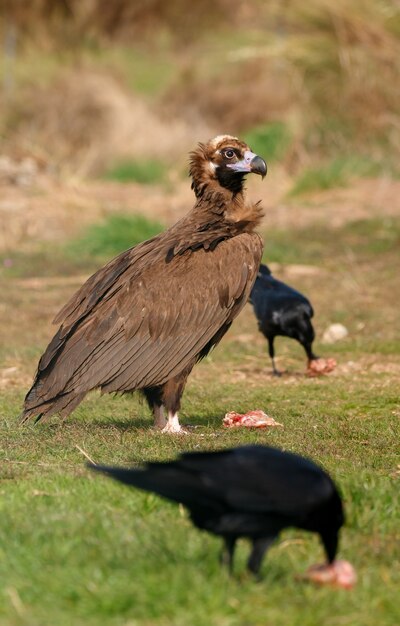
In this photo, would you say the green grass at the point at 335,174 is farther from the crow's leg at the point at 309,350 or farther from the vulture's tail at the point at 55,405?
the vulture's tail at the point at 55,405

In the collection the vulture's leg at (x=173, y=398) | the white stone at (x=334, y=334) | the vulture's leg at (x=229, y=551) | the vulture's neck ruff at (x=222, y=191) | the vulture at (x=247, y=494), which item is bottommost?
the white stone at (x=334, y=334)

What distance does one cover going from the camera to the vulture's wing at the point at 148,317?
7441mm

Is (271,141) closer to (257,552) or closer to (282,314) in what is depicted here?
(282,314)

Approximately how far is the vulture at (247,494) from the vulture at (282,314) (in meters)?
5.28

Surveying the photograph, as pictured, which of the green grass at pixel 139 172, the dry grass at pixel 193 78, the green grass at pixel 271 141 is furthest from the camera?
the green grass at pixel 139 172

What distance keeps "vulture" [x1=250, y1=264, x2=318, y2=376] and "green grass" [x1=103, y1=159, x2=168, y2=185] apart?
37.1ft

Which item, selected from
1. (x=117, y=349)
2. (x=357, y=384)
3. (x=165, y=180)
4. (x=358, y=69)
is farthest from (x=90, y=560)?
(x=165, y=180)

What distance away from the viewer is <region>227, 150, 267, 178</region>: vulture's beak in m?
8.22

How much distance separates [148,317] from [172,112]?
18.0 metres

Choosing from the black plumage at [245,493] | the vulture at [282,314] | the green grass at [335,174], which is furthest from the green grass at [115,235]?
the black plumage at [245,493]

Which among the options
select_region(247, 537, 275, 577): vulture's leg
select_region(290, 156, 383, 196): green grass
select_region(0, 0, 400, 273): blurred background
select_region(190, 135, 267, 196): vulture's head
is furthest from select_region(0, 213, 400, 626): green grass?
select_region(290, 156, 383, 196): green grass

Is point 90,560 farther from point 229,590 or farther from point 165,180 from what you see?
point 165,180

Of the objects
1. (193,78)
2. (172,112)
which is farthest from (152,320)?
(193,78)

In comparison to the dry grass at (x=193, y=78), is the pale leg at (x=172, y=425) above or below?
Answer: below
